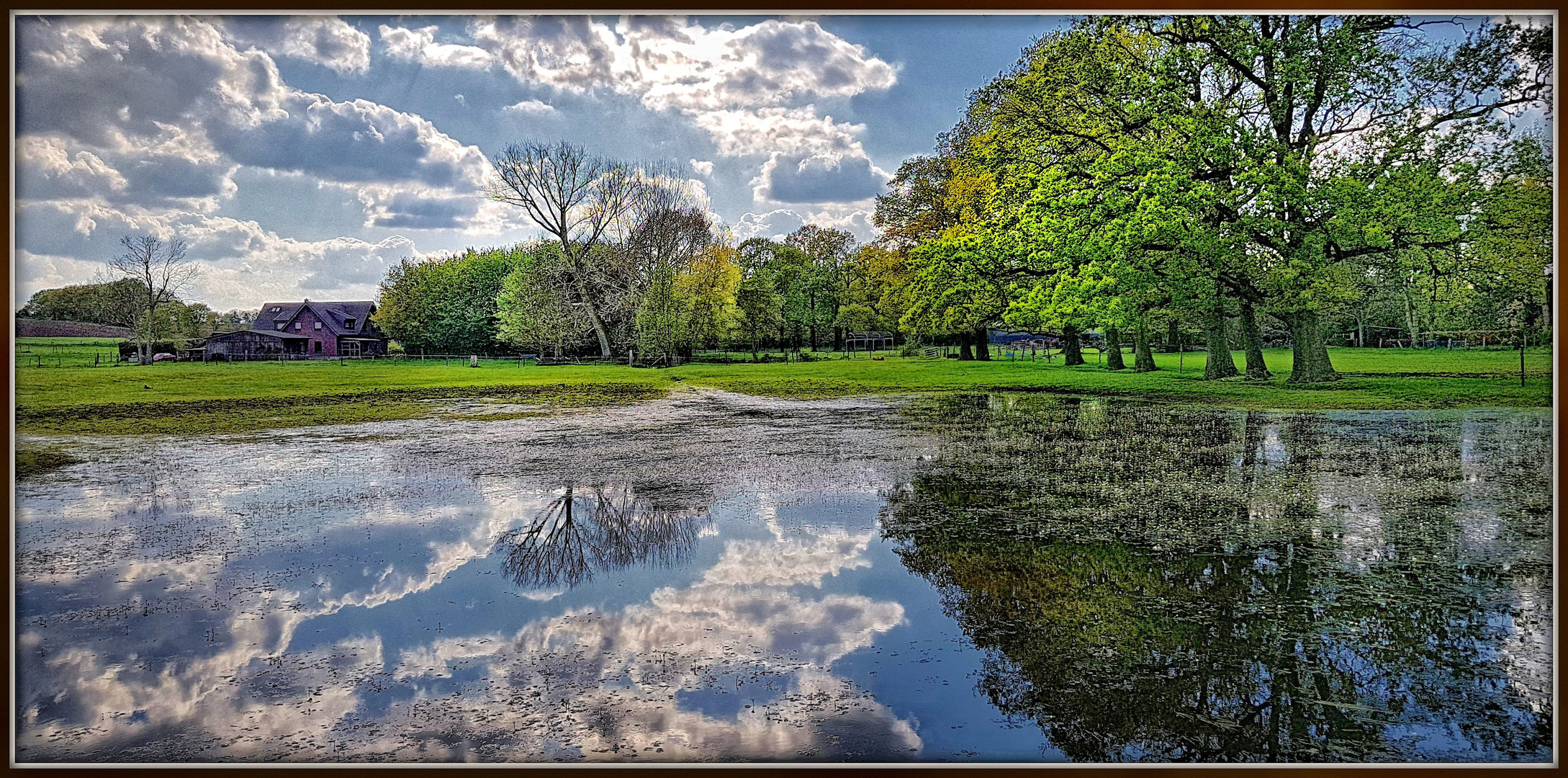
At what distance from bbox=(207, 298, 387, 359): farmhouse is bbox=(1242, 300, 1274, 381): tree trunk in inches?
673

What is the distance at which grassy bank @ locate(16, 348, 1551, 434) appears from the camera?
9.38 meters

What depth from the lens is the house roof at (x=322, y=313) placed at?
11094 mm

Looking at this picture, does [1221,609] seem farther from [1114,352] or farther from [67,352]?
[1114,352]

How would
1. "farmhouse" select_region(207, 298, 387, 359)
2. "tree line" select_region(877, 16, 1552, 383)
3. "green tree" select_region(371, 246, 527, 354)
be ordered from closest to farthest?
"tree line" select_region(877, 16, 1552, 383)
"farmhouse" select_region(207, 298, 387, 359)
"green tree" select_region(371, 246, 527, 354)

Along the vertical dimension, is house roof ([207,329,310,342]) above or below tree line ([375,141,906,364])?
below

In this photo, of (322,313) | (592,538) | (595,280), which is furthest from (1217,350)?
(322,313)

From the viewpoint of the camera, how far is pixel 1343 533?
609 cm

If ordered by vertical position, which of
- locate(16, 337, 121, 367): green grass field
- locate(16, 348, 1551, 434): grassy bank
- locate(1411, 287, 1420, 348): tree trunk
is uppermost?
locate(1411, 287, 1420, 348): tree trunk

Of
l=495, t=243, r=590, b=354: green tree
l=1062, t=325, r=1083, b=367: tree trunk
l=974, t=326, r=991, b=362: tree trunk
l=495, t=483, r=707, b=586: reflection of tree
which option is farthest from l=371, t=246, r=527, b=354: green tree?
l=495, t=483, r=707, b=586: reflection of tree

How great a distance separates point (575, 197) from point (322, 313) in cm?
1040

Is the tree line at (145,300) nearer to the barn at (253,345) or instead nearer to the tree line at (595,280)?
the barn at (253,345)

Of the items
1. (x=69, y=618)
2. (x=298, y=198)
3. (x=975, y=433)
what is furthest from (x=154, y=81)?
(x=975, y=433)

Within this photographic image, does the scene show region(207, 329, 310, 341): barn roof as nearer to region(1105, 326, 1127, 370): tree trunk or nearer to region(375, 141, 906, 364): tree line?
region(375, 141, 906, 364): tree line

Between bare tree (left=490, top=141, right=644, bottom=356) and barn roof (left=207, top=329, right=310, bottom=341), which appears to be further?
bare tree (left=490, top=141, right=644, bottom=356)
